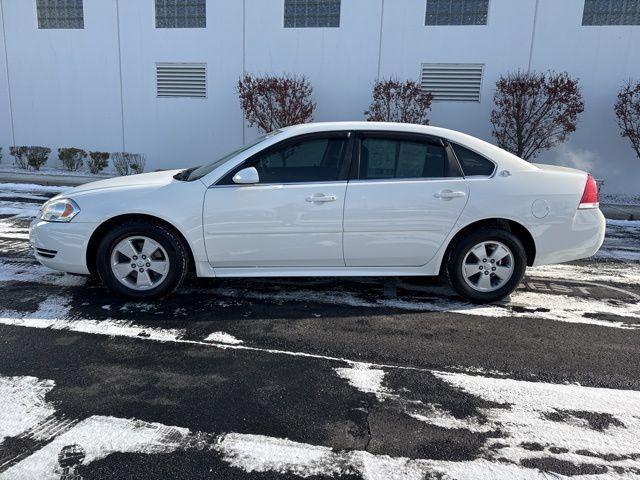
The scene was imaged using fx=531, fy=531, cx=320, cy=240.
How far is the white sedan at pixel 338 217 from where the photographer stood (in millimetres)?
4629

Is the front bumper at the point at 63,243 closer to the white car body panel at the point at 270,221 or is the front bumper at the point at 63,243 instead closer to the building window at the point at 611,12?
the white car body panel at the point at 270,221

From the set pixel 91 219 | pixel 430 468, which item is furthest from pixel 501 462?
pixel 91 219

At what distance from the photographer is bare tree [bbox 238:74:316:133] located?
469 inches

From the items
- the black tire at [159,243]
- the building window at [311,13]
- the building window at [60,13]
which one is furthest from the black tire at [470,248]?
the building window at [60,13]

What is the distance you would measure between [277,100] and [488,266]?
8266 millimetres

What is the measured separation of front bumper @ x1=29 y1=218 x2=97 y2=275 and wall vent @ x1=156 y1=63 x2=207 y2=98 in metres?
8.79

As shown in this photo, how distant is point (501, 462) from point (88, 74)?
13.6 m

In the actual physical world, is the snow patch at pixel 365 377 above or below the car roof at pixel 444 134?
below

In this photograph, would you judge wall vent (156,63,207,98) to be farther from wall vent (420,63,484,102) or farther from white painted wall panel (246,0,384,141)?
wall vent (420,63,484,102)

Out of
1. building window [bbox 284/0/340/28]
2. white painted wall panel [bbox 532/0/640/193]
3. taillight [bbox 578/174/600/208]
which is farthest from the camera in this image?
building window [bbox 284/0/340/28]

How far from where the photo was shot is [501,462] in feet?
8.83

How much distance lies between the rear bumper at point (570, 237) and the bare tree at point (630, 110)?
7.29 m

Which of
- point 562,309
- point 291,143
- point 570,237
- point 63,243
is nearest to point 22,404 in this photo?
point 63,243

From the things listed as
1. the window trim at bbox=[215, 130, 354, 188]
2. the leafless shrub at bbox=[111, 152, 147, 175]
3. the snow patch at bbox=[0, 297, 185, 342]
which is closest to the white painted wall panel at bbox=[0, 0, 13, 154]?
the leafless shrub at bbox=[111, 152, 147, 175]
